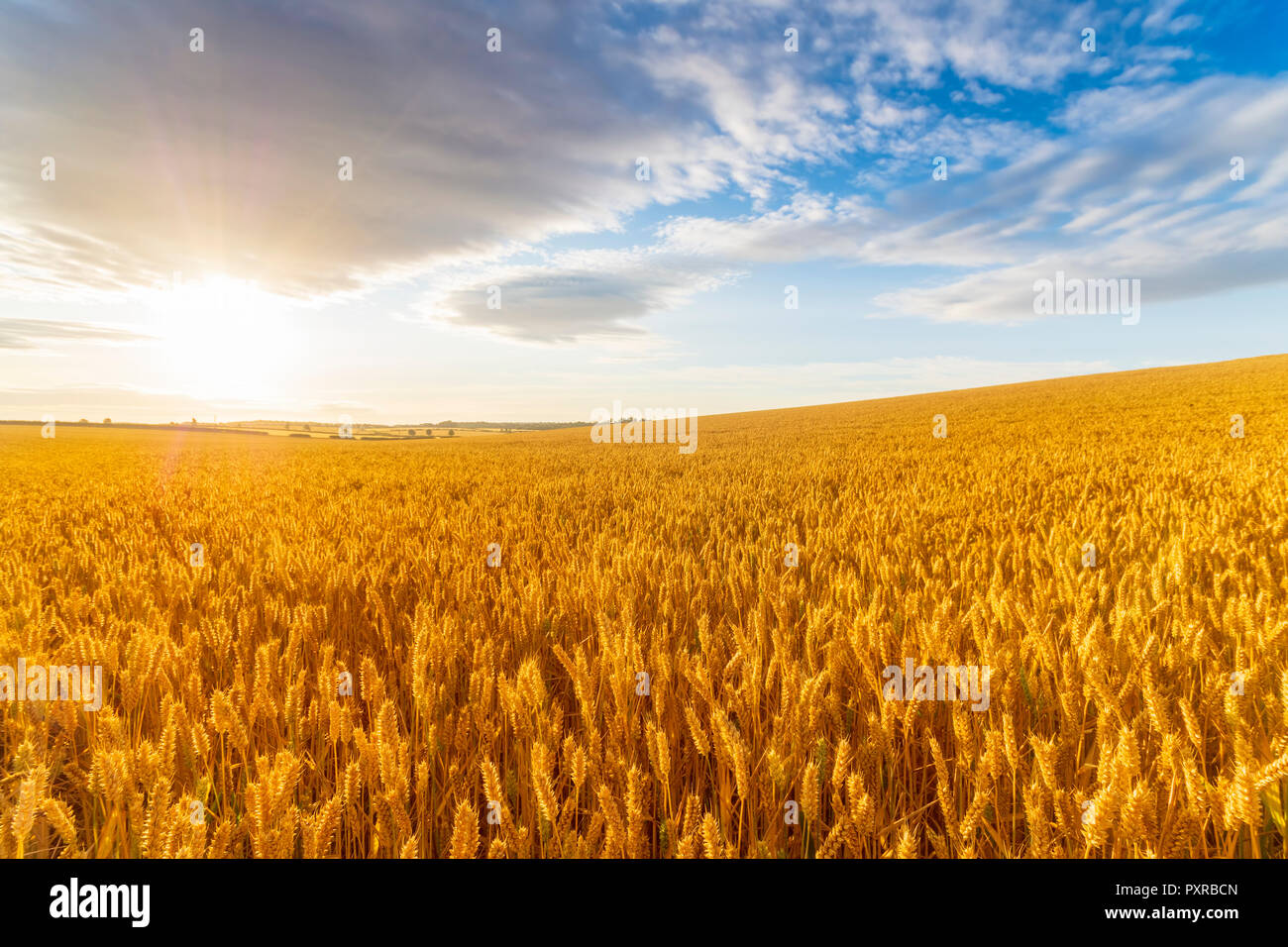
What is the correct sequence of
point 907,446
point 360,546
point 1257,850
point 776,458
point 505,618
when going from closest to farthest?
point 1257,850 < point 505,618 < point 360,546 < point 776,458 < point 907,446

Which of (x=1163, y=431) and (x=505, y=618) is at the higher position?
(x=1163, y=431)

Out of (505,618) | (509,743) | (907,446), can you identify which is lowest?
(509,743)

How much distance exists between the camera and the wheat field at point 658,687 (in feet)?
4.58

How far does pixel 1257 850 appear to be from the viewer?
1381mm

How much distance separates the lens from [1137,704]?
6.58ft

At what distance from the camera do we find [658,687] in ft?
6.88

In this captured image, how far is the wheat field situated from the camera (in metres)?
1.40

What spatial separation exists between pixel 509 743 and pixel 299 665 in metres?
1.18

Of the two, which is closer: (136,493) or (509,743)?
(509,743)

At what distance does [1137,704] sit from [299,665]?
3269 millimetres
